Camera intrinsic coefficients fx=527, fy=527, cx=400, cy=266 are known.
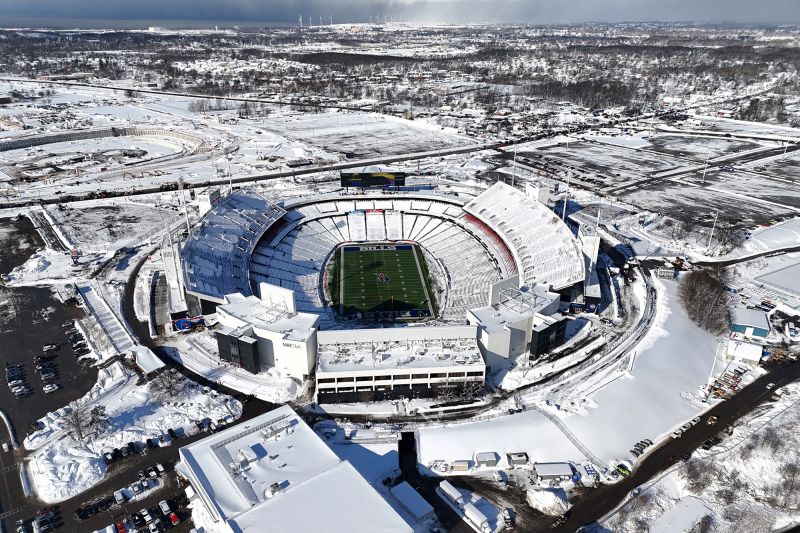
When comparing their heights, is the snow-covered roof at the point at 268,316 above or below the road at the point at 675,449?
above

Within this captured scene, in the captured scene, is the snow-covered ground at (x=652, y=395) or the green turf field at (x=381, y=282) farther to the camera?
the green turf field at (x=381, y=282)

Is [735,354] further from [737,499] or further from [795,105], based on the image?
[795,105]

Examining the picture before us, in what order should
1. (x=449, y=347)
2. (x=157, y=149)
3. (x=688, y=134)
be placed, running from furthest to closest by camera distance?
(x=688, y=134), (x=157, y=149), (x=449, y=347)

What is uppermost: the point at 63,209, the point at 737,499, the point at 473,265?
the point at 63,209

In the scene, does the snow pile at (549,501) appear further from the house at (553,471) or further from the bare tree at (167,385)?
the bare tree at (167,385)

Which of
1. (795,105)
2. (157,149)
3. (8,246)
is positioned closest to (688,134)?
(795,105)

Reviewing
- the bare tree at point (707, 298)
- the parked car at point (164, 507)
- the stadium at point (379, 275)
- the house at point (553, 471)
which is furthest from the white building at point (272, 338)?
the bare tree at point (707, 298)
